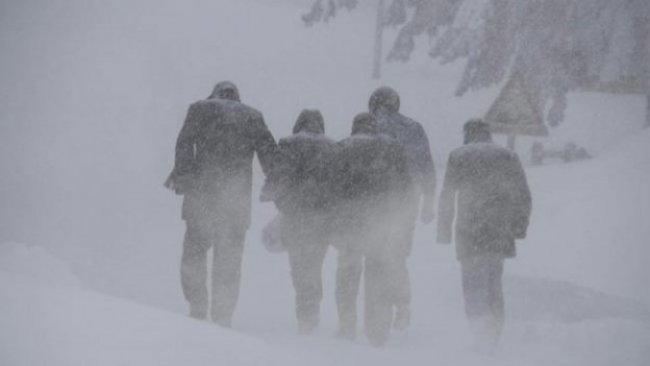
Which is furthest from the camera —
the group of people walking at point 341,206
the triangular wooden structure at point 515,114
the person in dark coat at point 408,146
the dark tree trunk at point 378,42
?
the dark tree trunk at point 378,42

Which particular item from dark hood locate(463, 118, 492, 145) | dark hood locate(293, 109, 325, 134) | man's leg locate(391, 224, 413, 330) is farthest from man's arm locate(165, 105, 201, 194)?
dark hood locate(463, 118, 492, 145)

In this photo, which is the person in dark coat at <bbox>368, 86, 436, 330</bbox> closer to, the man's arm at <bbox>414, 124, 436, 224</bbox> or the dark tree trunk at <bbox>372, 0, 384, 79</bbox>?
the man's arm at <bbox>414, 124, 436, 224</bbox>

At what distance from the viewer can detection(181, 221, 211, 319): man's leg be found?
507 centimetres

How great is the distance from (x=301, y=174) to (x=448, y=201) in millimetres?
1121

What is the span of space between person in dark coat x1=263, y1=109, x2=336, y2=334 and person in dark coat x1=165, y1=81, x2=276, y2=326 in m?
0.34

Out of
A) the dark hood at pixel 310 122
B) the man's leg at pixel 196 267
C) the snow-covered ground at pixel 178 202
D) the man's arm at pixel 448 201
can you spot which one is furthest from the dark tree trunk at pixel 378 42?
the man's leg at pixel 196 267

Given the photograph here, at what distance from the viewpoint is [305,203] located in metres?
5.40

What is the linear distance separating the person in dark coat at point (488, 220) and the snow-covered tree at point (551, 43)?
351 centimetres

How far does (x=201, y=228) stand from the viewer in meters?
5.07

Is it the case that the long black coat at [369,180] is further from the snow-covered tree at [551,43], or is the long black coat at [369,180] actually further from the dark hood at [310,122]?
the snow-covered tree at [551,43]

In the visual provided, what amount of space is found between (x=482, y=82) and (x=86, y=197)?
270 inches

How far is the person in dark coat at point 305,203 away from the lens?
536 cm

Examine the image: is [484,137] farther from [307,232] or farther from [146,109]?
[146,109]

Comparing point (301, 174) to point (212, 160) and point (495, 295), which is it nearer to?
point (212, 160)
